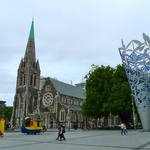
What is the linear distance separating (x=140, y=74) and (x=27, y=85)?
5664 centimetres

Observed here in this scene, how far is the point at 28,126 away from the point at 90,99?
60.8 ft

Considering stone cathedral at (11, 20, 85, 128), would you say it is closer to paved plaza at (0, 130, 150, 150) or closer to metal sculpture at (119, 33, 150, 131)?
metal sculpture at (119, 33, 150, 131)

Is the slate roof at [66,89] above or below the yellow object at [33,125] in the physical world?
above

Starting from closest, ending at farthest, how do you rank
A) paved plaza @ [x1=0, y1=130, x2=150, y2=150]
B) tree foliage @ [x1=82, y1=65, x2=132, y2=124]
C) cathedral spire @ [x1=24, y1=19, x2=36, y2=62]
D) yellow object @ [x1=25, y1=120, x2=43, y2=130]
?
paved plaza @ [x1=0, y1=130, x2=150, y2=150], yellow object @ [x1=25, y1=120, x2=43, y2=130], tree foliage @ [x1=82, y1=65, x2=132, y2=124], cathedral spire @ [x1=24, y1=19, x2=36, y2=62]

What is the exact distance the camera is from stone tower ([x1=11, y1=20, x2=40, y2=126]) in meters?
84.0

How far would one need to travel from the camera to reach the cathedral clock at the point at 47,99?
262 feet

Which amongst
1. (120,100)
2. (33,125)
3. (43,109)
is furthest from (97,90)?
(43,109)

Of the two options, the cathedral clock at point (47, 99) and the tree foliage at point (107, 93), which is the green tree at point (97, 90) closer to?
the tree foliage at point (107, 93)

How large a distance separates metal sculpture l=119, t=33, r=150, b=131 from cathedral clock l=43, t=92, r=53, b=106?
1807 inches

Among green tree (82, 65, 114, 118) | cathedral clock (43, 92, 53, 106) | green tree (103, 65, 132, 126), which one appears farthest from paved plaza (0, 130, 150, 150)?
cathedral clock (43, 92, 53, 106)

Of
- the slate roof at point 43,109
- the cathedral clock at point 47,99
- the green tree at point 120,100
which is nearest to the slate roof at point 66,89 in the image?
the cathedral clock at point 47,99

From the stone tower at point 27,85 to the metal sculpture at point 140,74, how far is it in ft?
175

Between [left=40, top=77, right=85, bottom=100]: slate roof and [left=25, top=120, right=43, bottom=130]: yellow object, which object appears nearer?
[left=25, top=120, right=43, bottom=130]: yellow object

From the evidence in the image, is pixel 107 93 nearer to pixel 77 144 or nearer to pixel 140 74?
pixel 140 74
